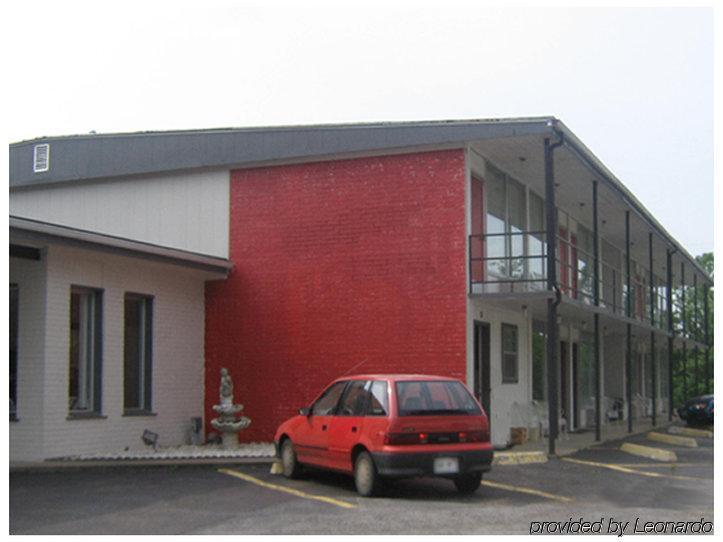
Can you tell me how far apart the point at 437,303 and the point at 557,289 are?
211cm

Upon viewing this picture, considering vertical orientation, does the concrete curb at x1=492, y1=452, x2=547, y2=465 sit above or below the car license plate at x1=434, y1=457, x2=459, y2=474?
below

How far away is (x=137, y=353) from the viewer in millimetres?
18969

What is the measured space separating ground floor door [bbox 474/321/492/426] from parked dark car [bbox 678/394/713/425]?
1323 cm

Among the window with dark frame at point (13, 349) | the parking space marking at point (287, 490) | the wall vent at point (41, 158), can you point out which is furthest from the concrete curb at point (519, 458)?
the wall vent at point (41, 158)

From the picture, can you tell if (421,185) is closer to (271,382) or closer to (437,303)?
(437,303)

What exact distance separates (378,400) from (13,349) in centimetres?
722

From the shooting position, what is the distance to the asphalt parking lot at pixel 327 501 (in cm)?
1055

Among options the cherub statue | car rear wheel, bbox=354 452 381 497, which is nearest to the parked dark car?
the cherub statue

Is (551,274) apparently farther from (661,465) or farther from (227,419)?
(227,419)

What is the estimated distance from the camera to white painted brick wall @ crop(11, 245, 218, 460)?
16.7 m

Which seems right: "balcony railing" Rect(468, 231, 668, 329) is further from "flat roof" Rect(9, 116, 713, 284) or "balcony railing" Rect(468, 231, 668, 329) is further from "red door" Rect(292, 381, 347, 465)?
"red door" Rect(292, 381, 347, 465)

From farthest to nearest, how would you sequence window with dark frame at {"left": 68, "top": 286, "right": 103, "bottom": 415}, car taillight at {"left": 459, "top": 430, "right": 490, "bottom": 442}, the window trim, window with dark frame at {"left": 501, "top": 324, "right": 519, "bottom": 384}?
1. window with dark frame at {"left": 501, "top": 324, "right": 519, "bottom": 384}
2. the window trim
3. window with dark frame at {"left": 68, "top": 286, "right": 103, "bottom": 415}
4. car taillight at {"left": 459, "top": 430, "right": 490, "bottom": 442}

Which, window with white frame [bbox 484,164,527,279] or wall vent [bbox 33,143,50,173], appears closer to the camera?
window with white frame [bbox 484,164,527,279]

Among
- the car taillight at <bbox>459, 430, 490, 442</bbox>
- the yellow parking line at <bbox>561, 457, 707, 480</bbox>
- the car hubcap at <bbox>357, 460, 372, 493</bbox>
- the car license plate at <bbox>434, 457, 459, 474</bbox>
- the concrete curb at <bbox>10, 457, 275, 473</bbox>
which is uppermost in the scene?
the car taillight at <bbox>459, 430, 490, 442</bbox>
